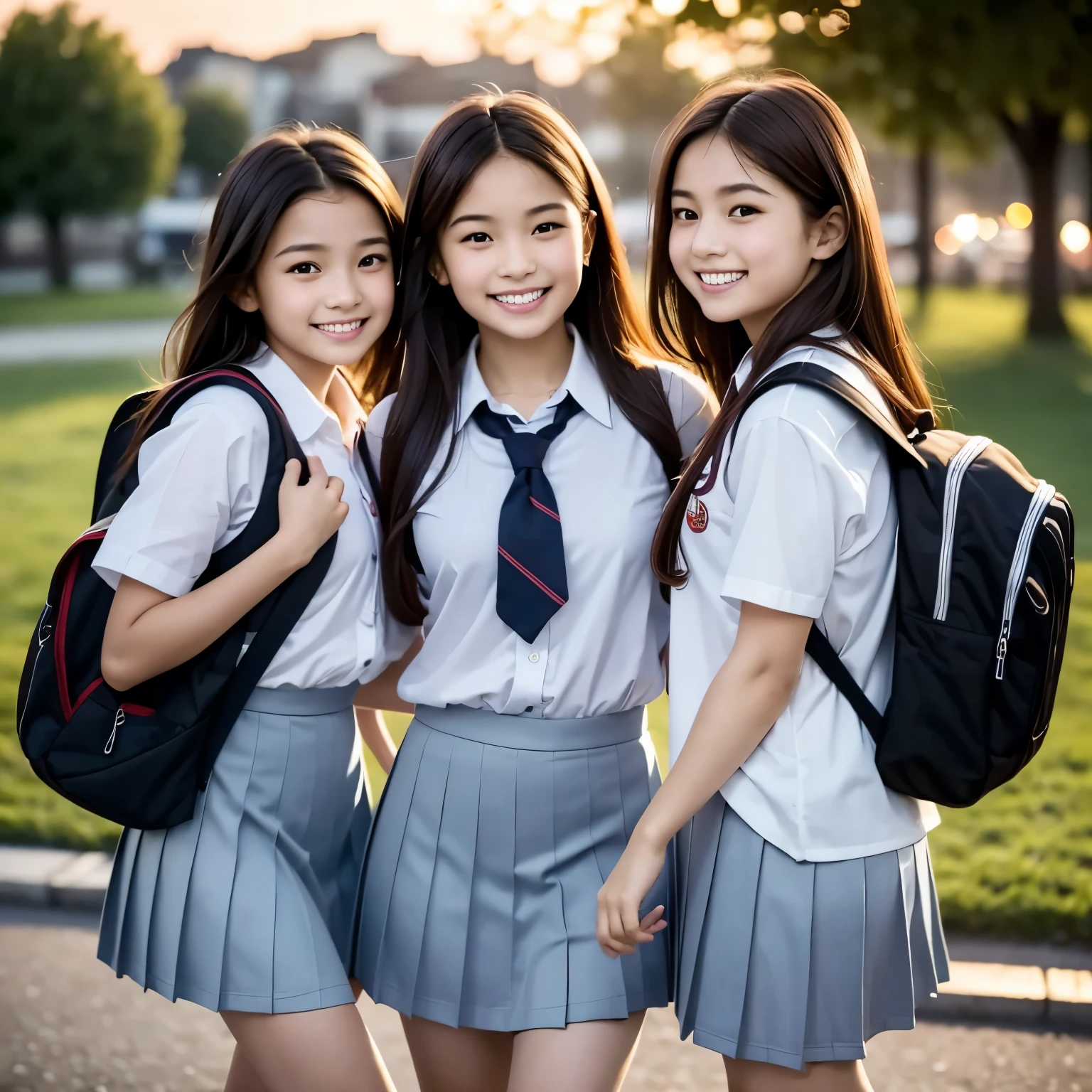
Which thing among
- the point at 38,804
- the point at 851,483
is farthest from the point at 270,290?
the point at 38,804

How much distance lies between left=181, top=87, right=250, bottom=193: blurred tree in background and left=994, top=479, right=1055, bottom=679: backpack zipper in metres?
59.7

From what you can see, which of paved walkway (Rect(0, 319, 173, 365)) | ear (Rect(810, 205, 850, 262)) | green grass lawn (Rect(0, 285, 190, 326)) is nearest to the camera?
ear (Rect(810, 205, 850, 262))

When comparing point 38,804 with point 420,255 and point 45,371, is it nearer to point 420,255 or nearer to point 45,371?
point 420,255

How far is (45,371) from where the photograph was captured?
60.3 ft

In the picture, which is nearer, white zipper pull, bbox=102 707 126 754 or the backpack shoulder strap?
the backpack shoulder strap

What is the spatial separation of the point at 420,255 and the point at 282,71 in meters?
71.7

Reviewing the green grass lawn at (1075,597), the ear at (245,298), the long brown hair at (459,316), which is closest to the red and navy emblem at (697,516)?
the long brown hair at (459,316)

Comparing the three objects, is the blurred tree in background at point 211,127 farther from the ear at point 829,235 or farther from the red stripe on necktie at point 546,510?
the ear at point 829,235

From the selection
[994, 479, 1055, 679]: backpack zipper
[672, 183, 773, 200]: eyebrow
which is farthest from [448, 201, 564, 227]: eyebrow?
[994, 479, 1055, 679]: backpack zipper

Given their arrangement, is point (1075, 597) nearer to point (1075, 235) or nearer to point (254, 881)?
A: point (254, 881)

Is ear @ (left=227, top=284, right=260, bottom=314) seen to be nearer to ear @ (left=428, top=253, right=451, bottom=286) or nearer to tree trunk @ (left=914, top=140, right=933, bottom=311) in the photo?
ear @ (left=428, top=253, right=451, bottom=286)

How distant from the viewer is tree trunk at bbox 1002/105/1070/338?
1733cm

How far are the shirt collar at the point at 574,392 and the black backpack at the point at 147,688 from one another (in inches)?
13.7

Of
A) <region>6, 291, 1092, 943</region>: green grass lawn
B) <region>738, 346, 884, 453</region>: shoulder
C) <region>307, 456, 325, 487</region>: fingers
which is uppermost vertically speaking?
<region>738, 346, 884, 453</region>: shoulder
